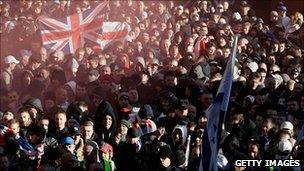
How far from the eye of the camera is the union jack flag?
13.5 m

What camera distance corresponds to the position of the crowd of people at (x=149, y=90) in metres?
8.13

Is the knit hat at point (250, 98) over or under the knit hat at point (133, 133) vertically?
over

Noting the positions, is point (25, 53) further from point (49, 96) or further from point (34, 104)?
point (34, 104)

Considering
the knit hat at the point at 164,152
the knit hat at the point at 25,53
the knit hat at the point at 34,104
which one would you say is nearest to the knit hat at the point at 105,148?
the knit hat at the point at 164,152

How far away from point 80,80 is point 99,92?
1.07m

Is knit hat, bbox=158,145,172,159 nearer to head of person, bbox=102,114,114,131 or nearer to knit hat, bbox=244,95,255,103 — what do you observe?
head of person, bbox=102,114,114,131

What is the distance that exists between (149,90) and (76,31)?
126 inches

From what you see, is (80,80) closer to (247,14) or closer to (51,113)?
(51,113)

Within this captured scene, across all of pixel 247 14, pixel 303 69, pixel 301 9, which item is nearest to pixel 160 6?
pixel 247 14

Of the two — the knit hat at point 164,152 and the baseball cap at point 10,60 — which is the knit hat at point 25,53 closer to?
the baseball cap at point 10,60

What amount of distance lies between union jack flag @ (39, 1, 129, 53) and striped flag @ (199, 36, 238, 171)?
6.95m

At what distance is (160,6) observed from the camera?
15.8 m

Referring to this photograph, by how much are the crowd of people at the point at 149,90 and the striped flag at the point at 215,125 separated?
1.00 m

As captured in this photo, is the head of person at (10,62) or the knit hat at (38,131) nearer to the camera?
the knit hat at (38,131)
